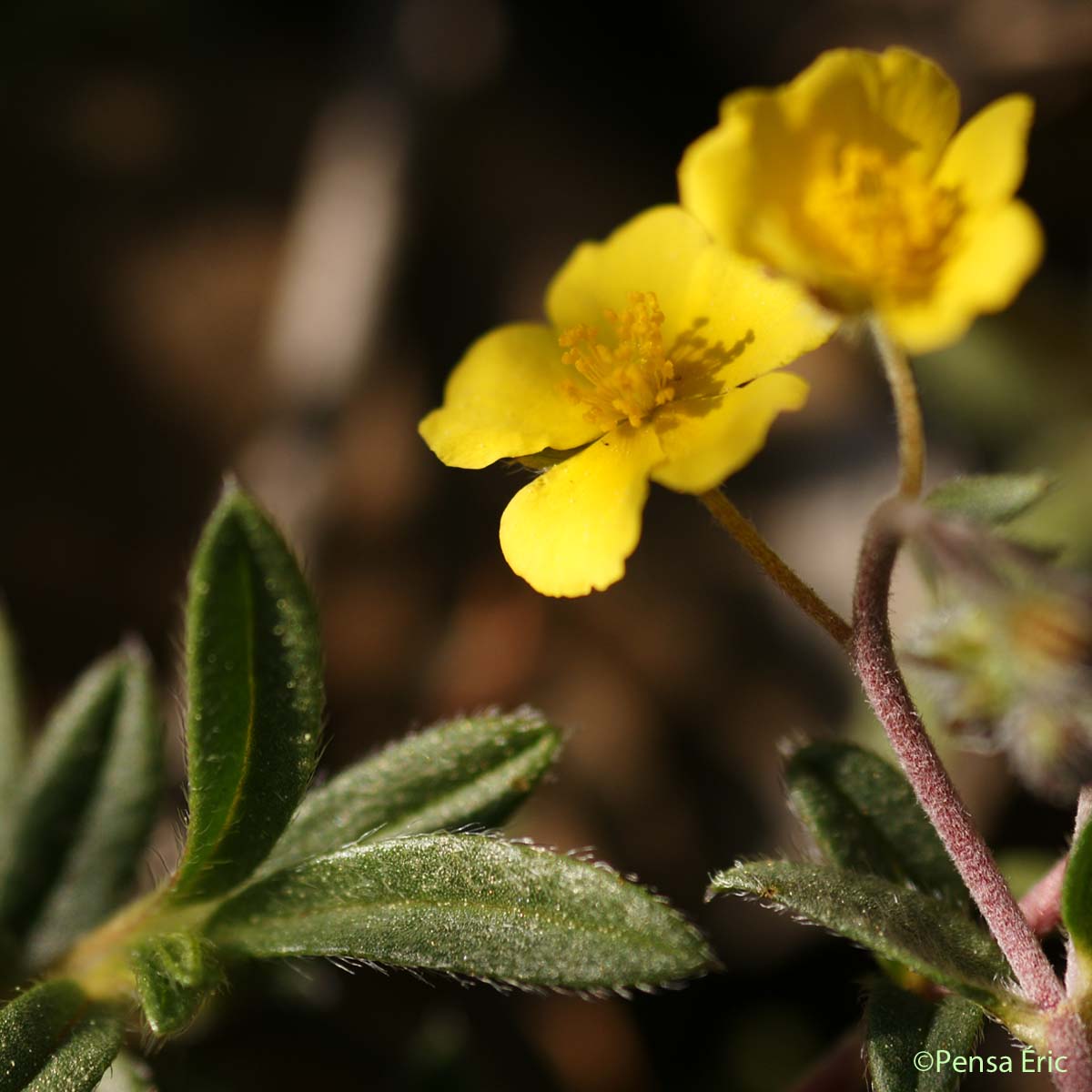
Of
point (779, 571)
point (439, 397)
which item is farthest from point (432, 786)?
point (439, 397)

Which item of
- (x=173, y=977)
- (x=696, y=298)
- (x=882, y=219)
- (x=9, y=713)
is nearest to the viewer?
(x=882, y=219)

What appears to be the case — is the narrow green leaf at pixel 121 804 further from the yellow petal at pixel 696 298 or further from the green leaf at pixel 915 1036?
the green leaf at pixel 915 1036

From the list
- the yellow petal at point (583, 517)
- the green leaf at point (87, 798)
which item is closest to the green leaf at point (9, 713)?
the green leaf at point (87, 798)

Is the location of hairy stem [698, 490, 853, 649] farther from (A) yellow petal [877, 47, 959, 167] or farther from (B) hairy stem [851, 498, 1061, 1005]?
(A) yellow petal [877, 47, 959, 167]

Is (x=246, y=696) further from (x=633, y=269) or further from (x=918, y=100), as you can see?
(x=918, y=100)

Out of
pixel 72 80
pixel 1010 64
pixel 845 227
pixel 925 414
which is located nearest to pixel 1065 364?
pixel 925 414
